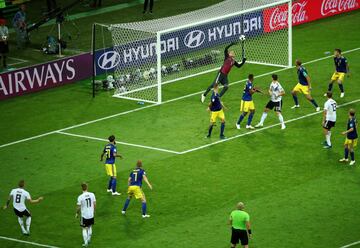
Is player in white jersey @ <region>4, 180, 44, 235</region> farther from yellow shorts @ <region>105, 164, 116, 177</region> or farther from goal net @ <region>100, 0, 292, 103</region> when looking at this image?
goal net @ <region>100, 0, 292, 103</region>

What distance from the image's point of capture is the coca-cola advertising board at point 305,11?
2039 inches

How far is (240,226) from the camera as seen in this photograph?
28.7 meters

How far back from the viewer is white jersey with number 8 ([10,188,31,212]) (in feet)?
102

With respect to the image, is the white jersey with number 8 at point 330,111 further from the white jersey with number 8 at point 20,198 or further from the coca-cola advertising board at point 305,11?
the coca-cola advertising board at point 305,11

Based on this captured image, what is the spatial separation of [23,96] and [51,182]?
36.0ft

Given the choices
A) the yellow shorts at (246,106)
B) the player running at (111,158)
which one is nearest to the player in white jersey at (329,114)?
the yellow shorts at (246,106)

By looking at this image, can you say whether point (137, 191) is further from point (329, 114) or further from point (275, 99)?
point (275, 99)

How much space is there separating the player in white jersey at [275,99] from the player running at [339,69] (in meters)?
4.28

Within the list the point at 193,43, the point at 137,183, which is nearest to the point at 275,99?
the point at 137,183

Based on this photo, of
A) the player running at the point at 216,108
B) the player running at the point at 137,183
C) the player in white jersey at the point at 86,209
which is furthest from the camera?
the player running at the point at 216,108

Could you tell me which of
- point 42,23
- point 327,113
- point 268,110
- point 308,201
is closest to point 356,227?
point 308,201

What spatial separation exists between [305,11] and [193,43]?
927 cm

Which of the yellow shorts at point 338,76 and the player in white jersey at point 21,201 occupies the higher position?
the yellow shorts at point 338,76

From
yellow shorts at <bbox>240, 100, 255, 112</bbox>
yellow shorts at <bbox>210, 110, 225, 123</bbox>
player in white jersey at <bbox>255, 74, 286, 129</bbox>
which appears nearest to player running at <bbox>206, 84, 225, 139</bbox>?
yellow shorts at <bbox>210, 110, 225, 123</bbox>
